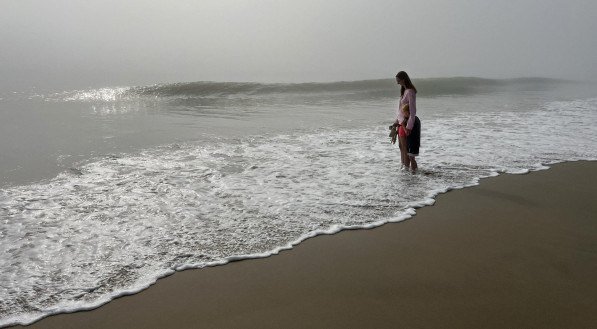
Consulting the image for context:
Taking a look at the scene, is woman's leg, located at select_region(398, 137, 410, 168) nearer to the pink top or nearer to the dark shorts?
the dark shorts

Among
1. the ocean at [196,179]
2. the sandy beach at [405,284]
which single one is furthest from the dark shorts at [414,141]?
the sandy beach at [405,284]

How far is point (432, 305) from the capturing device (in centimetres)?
329

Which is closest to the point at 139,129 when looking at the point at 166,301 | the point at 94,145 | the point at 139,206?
the point at 94,145

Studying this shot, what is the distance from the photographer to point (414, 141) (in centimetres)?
720

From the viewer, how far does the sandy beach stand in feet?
10.4

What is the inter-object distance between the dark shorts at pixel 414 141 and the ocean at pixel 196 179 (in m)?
0.34

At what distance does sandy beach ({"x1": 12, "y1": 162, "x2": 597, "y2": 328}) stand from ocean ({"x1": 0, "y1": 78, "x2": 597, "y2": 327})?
11.0 inches

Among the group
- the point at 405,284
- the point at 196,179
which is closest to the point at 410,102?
the point at 196,179

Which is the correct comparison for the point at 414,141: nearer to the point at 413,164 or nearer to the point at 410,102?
the point at 413,164

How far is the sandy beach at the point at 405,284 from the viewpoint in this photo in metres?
3.16

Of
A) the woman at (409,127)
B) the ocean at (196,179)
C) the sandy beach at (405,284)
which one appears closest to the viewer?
the sandy beach at (405,284)

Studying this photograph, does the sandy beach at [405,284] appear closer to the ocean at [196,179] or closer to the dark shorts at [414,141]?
the ocean at [196,179]

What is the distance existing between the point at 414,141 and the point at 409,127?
0.24m

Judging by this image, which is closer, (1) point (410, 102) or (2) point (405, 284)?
(2) point (405, 284)
